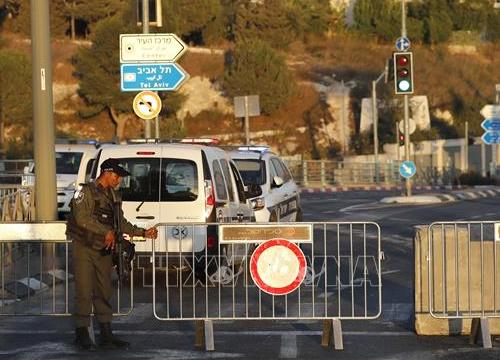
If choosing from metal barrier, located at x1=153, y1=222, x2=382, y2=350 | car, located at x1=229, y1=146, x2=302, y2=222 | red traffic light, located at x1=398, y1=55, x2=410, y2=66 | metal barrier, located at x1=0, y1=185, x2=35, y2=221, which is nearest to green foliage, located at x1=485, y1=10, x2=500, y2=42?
red traffic light, located at x1=398, y1=55, x2=410, y2=66

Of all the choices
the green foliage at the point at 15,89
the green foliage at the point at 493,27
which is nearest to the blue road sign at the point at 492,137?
the green foliage at the point at 15,89

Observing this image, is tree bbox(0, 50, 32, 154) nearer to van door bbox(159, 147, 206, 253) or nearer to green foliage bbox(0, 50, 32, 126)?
green foliage bbox(0, 50, 32, 126)

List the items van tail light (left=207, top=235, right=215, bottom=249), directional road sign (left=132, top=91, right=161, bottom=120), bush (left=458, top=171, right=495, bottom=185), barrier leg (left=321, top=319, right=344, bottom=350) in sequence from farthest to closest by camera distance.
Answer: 1. bush (left=458, top=171, right=495, bottom=185)
2. directional road sign (left=132, top=91, right=161, bottom=120)
3. van tail light (left=207, top=235, right=215, bottom=249)
4. barrier leg (left=321, top=319, right=344, bottom=350)

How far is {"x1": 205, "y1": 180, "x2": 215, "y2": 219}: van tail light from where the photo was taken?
1526 cm

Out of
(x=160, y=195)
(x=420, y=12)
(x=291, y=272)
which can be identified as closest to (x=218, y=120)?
(x=420, y=12)

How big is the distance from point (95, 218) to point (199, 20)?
68496 mm

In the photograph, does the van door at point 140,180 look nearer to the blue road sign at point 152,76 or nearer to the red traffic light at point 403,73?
the blue road sign at point 152,76

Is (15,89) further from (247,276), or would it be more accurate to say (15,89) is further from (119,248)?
(119,248)

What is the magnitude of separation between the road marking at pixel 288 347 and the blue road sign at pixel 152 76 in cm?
1118

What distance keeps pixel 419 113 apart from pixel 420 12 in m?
24.9

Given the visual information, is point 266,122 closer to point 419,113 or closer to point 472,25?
point 419,113

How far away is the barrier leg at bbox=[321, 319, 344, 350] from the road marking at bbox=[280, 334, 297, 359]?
0.93ft

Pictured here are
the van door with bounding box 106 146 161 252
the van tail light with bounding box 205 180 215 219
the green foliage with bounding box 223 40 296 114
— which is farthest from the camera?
the green foliage with bounding box 223 40 296 114

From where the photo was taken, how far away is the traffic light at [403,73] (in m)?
34.8
